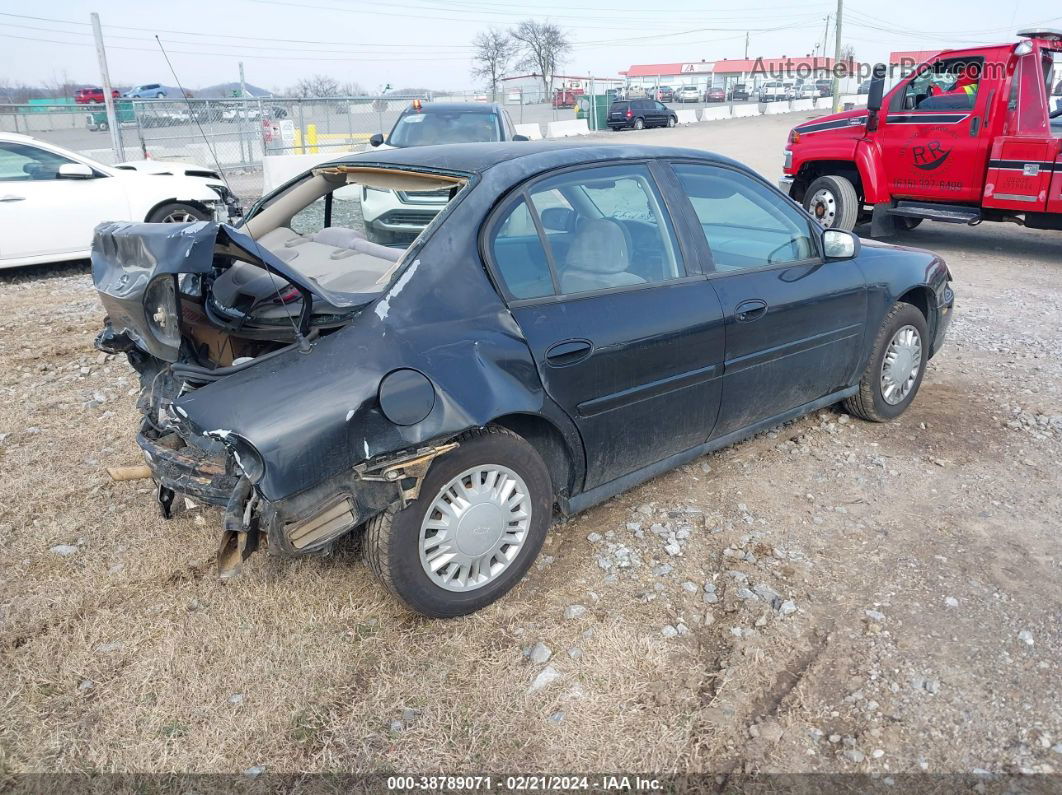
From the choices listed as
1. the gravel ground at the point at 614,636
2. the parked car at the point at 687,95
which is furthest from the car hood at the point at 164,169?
the parked car at the point at 687,95

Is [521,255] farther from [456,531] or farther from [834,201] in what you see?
[834,201]

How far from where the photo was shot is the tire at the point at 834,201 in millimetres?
9656

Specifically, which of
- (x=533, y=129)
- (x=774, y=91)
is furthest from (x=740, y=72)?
(x=533, y=129)

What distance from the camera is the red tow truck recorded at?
8258 mm

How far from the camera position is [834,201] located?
32.2 ft

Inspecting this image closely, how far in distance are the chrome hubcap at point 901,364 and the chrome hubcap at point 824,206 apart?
5.74 m

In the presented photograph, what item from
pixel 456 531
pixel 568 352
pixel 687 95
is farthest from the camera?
pixel 687 95

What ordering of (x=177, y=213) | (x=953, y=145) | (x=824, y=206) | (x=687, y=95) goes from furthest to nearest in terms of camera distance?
(x=687, y=95)
(x=824, y=206)
(x=177, y=213)
(x=953, y=145)

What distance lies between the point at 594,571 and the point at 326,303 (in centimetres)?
152

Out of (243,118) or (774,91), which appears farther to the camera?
(774,91)

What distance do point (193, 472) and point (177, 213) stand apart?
Answer: 7.47 m

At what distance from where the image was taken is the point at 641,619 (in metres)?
2.93

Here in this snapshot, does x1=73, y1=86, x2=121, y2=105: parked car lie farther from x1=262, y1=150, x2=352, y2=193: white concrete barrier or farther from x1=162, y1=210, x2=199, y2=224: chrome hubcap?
x1=162, y1=210, x2=199, y2=224: chrome hubcap

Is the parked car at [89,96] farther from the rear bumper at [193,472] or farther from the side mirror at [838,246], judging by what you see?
the side mirror at [838,246]
